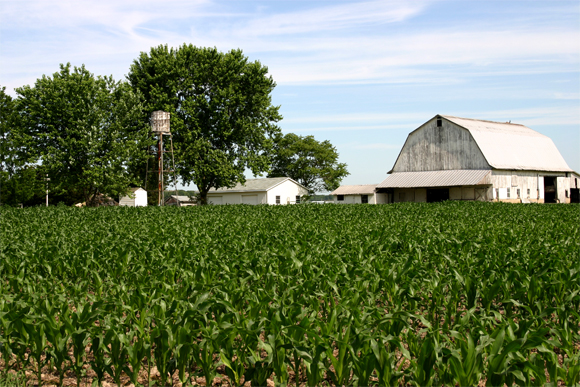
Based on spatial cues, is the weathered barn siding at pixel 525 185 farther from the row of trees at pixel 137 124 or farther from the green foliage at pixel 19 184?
the green foliage at pixel 19 184

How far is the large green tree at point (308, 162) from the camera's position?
7628 cm

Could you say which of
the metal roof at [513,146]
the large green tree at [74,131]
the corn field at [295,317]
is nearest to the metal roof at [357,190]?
the metal roof at [513,146]

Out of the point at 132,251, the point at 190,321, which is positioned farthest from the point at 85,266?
the point at 190,321

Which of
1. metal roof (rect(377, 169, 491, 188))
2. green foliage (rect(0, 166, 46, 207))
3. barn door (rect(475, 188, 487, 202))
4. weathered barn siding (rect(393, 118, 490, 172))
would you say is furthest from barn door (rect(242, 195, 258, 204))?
barn door (rect(475, 188, 487, 202))

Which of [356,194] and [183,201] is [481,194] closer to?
[356,194]

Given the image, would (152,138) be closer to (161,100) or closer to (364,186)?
(161,100)

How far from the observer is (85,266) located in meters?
8.97

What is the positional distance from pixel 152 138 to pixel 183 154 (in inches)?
124

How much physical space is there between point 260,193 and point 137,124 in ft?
60.7

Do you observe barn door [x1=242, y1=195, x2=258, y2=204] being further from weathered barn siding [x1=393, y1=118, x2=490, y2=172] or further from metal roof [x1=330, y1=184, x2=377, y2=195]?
weathered barn siding [x1=393, y1=118, x2=490, y2=172]

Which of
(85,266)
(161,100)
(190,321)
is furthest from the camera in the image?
(161,100)

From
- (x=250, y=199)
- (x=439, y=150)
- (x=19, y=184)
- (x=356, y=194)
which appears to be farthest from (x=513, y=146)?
(x=19, y=184)

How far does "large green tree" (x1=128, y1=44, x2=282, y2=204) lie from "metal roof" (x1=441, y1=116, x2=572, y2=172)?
62.1 feet

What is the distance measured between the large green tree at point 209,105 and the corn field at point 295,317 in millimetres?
33911
